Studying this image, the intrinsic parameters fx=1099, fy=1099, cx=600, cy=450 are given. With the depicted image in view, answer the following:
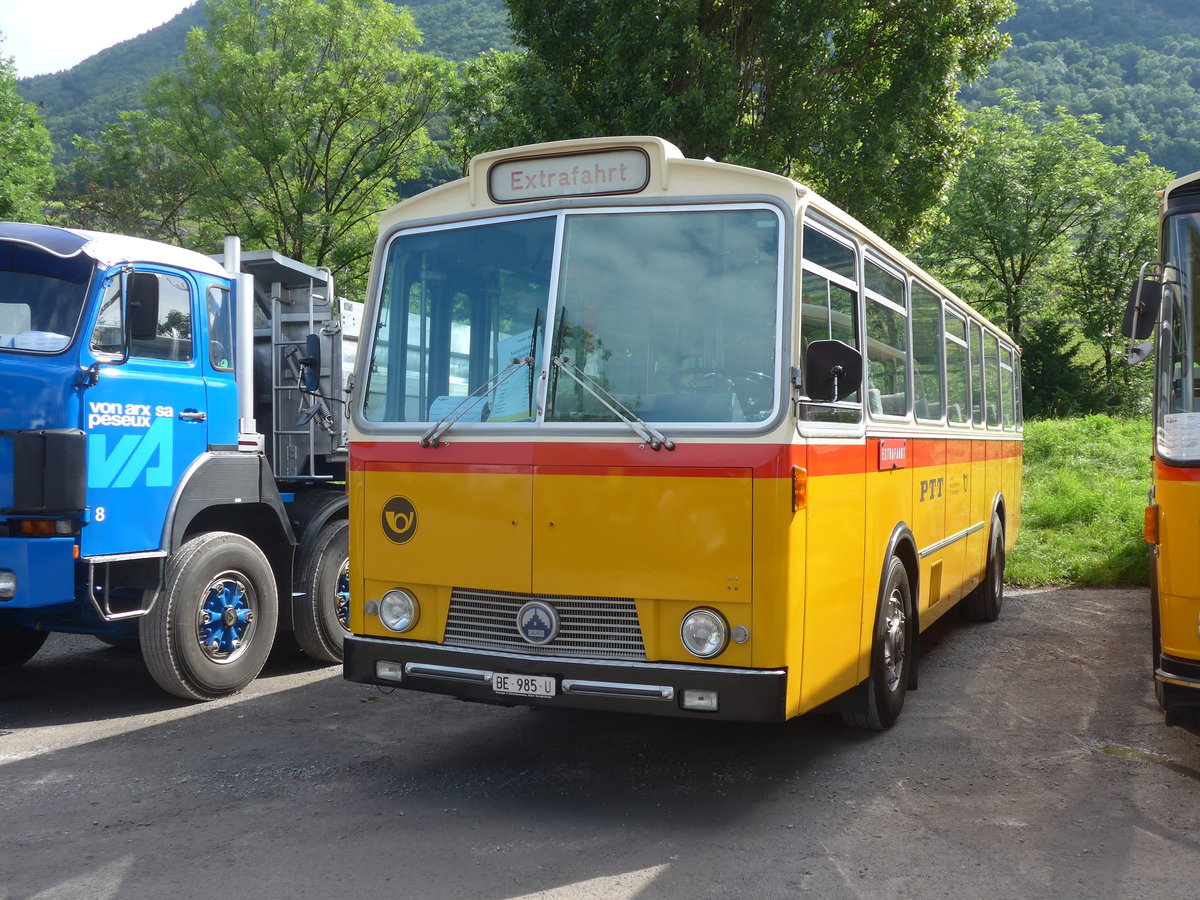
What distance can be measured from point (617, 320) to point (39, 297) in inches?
145

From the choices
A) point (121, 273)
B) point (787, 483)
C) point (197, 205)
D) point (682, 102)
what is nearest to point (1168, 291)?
point (787, 483)

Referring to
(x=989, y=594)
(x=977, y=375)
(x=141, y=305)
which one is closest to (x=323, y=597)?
(x=141, y=305)

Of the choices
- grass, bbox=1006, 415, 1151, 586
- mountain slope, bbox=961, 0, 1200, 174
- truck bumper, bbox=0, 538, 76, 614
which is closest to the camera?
truck bumper, bbox=0, 538, 76, 614

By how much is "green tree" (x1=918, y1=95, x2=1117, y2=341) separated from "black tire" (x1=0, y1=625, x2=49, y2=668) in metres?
35.0

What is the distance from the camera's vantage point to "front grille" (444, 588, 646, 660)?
185 inches

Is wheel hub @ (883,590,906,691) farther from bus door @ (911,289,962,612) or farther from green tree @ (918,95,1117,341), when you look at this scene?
green tree @ (918,95,1117,341)

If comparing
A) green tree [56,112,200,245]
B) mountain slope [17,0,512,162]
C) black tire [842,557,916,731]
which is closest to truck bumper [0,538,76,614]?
black tire [842,557,916,731]

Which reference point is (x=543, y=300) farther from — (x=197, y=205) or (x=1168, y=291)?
(x=197, y=205)

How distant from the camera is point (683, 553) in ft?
15.1

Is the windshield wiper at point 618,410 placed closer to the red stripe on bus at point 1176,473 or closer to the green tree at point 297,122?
the red stripe on bus at point 1176,473

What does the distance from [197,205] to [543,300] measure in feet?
73.4

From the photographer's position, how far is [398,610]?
202 inches

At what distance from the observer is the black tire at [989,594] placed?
32.7 ft

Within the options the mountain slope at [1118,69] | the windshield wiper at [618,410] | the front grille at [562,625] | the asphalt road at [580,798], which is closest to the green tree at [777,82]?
the asphalt road at [580,798]
